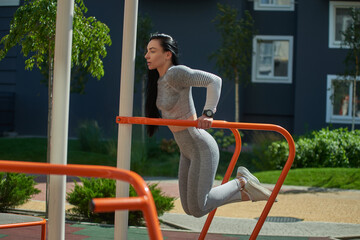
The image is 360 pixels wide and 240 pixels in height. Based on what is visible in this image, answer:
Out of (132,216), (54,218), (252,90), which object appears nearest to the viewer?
(54,218)

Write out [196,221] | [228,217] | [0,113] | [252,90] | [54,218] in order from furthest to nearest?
[252,90] < [0,113] < [228,217] < [196,221] < [54,218]

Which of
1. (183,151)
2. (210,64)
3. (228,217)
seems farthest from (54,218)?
(210,64)

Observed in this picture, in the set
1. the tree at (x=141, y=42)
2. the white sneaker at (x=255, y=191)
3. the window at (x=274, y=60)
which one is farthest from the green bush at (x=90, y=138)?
the white sneaker at (x=255, y=191)

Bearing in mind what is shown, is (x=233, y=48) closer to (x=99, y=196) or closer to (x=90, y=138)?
(x=90, y=138)

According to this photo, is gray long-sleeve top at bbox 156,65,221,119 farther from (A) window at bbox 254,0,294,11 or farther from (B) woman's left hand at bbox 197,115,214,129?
(A) window at bbox 254,0,294,11

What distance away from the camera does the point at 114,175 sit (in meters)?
2.15

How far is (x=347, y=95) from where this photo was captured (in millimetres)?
21016

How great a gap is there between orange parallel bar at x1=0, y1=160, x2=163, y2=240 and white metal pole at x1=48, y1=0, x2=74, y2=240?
3.15 ft

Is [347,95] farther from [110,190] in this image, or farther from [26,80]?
[110,190]

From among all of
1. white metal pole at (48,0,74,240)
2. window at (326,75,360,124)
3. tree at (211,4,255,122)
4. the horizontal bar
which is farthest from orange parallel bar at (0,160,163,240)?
window at (326,75,360,124)

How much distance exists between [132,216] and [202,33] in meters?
15.3

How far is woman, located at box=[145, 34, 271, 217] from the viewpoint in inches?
147

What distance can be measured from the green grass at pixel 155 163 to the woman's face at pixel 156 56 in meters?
7.48

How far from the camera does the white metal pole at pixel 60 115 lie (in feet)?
10.7
